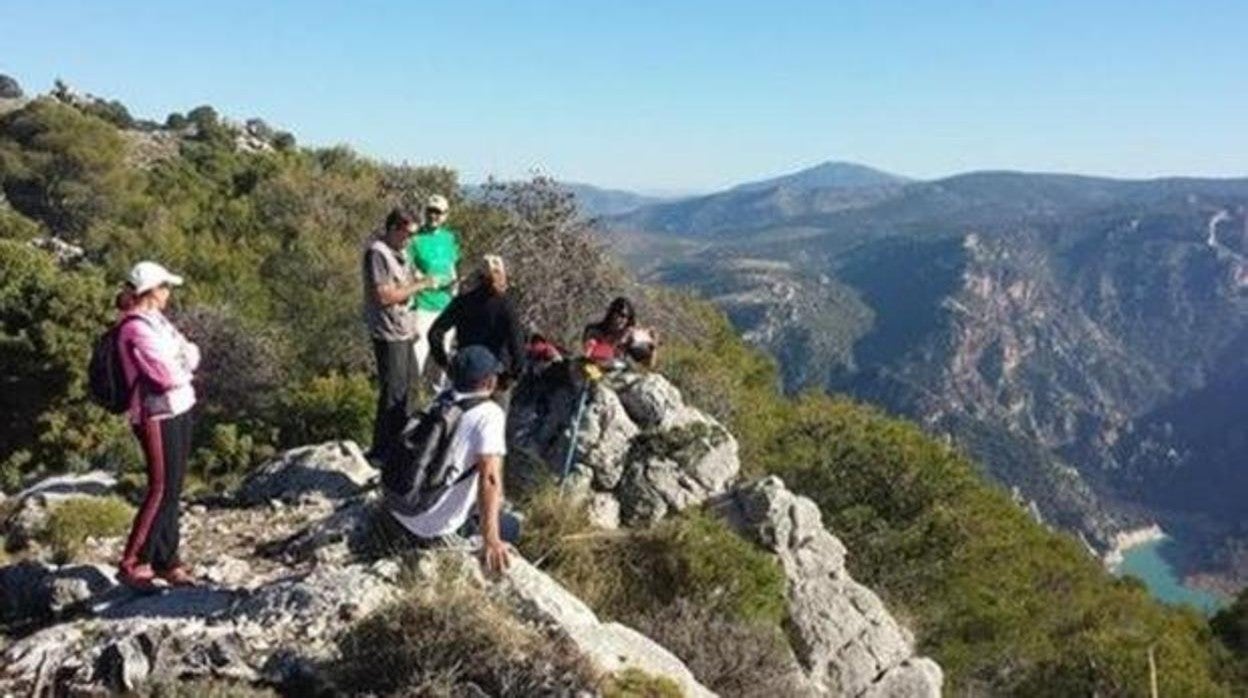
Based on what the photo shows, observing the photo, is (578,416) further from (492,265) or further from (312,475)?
(312,475)

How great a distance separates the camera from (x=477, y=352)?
6691 mm

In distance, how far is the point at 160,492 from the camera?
7184 mm

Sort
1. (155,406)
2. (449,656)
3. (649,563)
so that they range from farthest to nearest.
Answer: (649,563) < (155,406) < (449,656)

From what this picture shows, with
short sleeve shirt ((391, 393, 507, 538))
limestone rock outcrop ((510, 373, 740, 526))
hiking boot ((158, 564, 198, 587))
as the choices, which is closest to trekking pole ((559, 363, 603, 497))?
limestone rock outcrop ((510, 373, 740, 526))

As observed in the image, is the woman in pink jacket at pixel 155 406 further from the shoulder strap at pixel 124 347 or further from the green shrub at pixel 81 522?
the green shrub at pixel 81 522

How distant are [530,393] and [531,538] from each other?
9.24 feet

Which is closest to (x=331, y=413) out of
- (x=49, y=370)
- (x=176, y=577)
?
(x=176, y=577)

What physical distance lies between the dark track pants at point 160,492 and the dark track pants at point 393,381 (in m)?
2.26

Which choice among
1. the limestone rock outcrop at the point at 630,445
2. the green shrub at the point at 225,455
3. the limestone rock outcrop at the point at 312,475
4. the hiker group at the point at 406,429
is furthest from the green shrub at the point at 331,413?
the hiker group at the point at 406,429

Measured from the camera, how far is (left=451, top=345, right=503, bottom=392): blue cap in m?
6.60

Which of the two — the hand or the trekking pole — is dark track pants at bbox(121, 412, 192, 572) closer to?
the hand

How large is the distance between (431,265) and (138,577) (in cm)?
344

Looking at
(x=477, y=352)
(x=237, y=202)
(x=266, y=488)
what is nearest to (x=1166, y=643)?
(x=266, y=488)

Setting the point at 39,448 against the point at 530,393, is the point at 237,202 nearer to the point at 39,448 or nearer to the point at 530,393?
the point at 39,448
